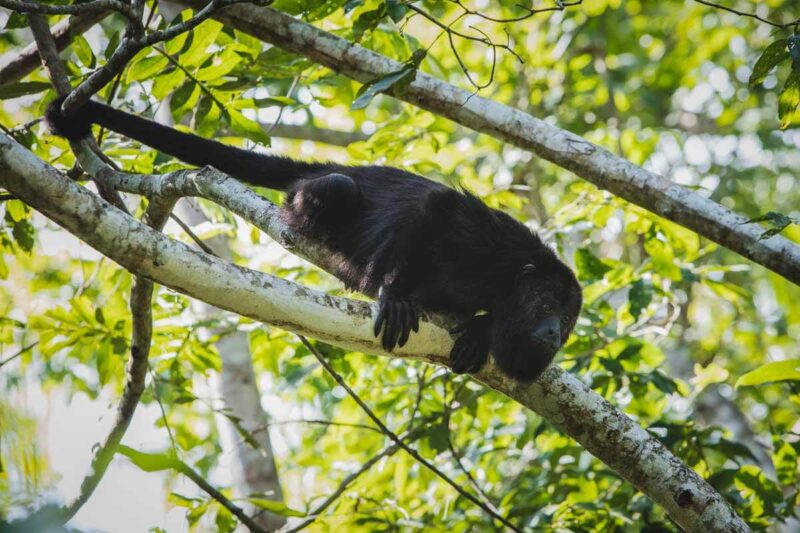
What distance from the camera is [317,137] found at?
6836 millimetres

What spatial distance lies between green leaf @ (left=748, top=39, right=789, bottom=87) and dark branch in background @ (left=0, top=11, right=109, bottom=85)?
2.80 metres

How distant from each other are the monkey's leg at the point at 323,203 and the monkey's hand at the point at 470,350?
832 mm

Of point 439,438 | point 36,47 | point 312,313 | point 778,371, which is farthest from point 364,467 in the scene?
point 36,47

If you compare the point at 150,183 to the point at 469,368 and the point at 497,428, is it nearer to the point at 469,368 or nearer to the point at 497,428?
the point at 469,368

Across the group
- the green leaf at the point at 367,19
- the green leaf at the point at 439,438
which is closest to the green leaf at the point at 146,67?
the green leaf at the point at 367,19

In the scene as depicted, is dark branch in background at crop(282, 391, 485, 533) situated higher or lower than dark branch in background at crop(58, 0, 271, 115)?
lower

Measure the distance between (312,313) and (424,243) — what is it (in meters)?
1.08

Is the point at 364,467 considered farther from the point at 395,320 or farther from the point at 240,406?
the point at 240,406

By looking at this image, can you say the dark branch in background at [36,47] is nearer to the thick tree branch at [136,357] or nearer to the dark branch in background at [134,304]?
the dark branch in background at [134,304]

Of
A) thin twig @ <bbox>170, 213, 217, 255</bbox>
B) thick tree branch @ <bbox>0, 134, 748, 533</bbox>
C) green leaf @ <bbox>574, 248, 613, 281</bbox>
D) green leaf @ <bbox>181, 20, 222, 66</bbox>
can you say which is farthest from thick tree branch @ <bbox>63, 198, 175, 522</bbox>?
green leaf @ <bbox>574, 248, 613, 281</bbox>

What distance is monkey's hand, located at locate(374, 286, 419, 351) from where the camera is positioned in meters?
2.62

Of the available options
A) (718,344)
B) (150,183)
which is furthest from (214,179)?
(718,344)

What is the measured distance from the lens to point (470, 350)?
2963 mm

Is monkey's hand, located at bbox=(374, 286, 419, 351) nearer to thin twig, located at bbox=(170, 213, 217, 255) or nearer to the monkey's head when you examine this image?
the monkey's head
